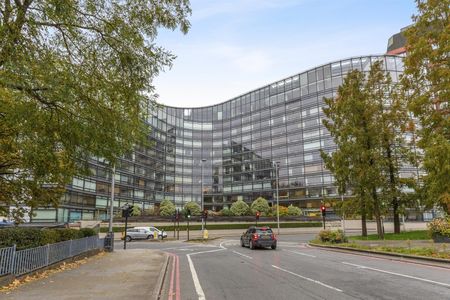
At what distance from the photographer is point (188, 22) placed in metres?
11.8

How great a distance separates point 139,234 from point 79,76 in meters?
38.5

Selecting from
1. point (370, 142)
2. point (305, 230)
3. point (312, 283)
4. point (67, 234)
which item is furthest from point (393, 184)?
point (305, 230)

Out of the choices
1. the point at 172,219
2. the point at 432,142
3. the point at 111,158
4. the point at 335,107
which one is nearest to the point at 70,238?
the point at 111,158

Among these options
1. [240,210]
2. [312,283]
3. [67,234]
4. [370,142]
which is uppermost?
[370,142]

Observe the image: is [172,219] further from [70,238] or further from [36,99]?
[36,99]

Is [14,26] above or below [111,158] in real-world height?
above

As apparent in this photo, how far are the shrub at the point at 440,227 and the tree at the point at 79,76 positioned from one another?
2023 cm

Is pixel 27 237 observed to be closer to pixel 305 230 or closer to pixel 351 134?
pixel 351 134

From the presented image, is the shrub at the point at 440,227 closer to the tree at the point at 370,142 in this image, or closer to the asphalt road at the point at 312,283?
the tree at the point at 370,142

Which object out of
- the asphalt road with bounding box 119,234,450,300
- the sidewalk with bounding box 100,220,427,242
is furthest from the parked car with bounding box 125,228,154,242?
the asphalt road with bounding box 119,234,450,300

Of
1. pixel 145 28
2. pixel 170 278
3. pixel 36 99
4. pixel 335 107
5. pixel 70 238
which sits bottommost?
pixel 170 278

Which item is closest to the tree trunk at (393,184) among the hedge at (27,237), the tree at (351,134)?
the tree at (351,134)

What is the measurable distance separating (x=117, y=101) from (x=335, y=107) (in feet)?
93.7

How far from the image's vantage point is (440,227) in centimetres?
2366
